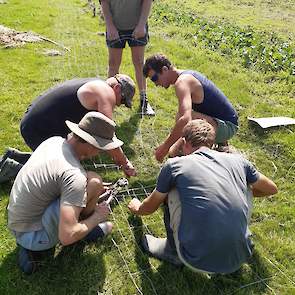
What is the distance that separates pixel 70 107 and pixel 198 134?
1.56 meters

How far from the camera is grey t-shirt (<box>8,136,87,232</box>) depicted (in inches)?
110

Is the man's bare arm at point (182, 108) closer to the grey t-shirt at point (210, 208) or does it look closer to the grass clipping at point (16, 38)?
the grey t-shirt at point (210, 208)

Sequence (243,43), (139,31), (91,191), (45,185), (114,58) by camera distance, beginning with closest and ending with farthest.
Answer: (45,185), (91,191), (139,31), (114,58), (243,43)

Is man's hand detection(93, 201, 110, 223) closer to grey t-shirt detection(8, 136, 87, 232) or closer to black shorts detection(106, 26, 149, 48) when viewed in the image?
grey t-shirt detection(8, 136, 87, 232)

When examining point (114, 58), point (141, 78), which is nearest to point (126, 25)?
point (114, 58)

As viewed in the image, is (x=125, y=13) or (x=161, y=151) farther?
(x=125, y=13)

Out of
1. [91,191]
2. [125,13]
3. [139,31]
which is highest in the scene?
[125,13]

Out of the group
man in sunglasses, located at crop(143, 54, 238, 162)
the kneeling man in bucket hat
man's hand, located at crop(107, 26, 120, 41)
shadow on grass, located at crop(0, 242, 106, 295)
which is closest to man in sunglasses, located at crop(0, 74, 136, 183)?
man in sunglasses, located at crop(143, 54, 238, 162)

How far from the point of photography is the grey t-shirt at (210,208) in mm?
2660

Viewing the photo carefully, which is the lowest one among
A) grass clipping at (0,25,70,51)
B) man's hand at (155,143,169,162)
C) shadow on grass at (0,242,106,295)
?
grass clipping at (0,25,70,51)

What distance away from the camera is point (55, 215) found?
2.97m

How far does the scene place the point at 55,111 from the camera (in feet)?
13.0

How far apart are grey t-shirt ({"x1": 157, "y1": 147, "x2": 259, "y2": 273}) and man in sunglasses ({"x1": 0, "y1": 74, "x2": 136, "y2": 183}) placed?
47.0 inches

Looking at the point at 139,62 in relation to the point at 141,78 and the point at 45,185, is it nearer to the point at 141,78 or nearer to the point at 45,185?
the point at 141,78
